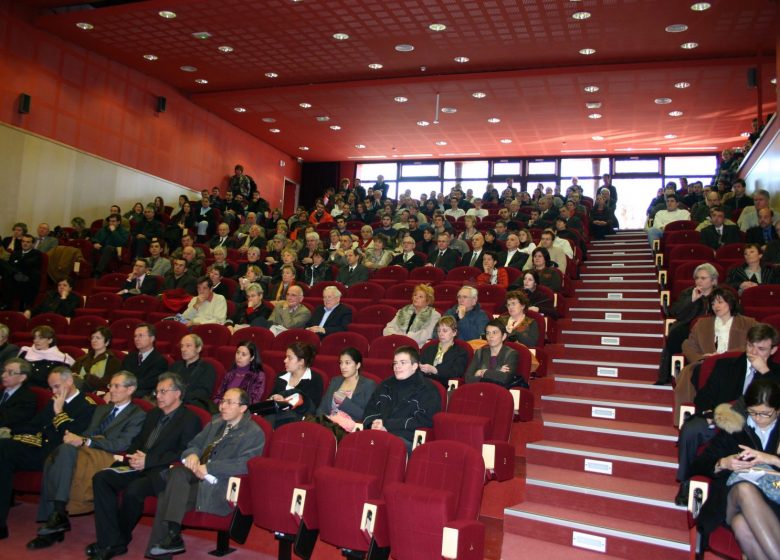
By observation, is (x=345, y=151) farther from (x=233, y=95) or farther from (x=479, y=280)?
(x=479, y=280)

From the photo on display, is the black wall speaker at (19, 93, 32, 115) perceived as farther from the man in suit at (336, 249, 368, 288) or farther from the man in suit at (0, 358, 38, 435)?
the man in suit at (0, 358, 38, 435)

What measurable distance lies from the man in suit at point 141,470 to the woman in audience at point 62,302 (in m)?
3.69

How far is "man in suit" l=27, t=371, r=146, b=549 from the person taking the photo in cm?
382

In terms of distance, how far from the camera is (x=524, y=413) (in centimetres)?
416

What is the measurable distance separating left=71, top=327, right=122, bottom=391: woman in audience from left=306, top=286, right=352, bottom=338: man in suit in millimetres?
1656

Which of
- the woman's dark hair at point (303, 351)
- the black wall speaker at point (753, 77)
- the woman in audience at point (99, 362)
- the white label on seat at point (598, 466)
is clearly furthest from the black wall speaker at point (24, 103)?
the black wall speaker at point (753, 77)

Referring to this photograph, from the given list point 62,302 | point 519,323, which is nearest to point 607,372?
point 519,323

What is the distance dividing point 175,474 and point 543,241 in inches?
187

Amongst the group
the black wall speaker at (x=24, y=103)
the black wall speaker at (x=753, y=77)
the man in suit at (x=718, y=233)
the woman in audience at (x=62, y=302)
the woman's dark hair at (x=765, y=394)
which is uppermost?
the black wall speaker at (x=753, y=77)

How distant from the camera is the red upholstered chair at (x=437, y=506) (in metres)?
2.93

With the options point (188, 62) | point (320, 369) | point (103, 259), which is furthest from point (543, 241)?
point (188, 62)

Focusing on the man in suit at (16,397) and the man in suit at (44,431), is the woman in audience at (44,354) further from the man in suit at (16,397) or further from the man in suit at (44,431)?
the man in suit at (44,431)

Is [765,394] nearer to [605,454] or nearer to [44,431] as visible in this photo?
[605,454]

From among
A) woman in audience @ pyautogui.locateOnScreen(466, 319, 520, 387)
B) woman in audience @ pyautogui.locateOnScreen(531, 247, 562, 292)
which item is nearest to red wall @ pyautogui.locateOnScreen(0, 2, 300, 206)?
woman in audience @ pyautogui.locateOnScreen(531, 247, 562, 292)
